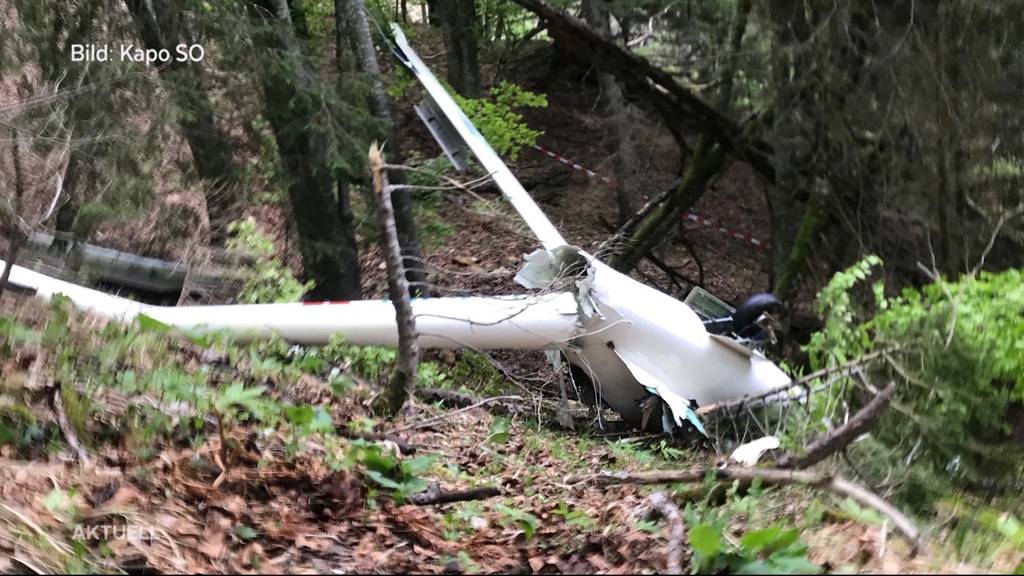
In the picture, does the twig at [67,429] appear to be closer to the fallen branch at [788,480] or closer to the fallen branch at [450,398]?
the fallen branch at [788,480]

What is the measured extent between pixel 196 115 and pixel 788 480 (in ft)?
20.2

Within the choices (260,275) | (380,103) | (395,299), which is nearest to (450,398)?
(395,299)

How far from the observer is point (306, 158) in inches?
291

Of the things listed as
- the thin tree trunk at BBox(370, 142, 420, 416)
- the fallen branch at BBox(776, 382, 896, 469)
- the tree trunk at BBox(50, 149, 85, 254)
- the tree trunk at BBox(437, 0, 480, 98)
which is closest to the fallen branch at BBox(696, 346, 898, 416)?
the fallen branch at BBox(776, 382, 896, 469)

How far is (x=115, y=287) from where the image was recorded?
22.2ft

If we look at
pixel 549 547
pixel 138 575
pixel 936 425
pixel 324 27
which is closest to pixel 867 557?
pixel 549 547

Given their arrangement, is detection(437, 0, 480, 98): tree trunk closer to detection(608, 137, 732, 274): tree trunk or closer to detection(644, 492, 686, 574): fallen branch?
detection(608, 137, 732, 274): tree trunk

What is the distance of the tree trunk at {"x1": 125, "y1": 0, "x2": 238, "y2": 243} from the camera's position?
670 centimetres

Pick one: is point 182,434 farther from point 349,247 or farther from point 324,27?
point 324,27

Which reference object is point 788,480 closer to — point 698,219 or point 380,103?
point 380,103

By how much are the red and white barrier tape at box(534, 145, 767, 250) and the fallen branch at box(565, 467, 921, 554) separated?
9.36 m

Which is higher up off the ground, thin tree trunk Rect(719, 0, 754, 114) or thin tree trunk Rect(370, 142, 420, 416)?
thin tree trunk Rect(719, 0, 754, 114)

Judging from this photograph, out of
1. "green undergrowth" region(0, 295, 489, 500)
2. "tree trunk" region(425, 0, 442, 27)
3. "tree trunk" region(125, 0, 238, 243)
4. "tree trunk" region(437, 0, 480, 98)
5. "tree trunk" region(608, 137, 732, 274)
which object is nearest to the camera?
"green undergrowth" region(0, 295, 489, 500)

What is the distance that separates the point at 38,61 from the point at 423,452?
17.0ft
